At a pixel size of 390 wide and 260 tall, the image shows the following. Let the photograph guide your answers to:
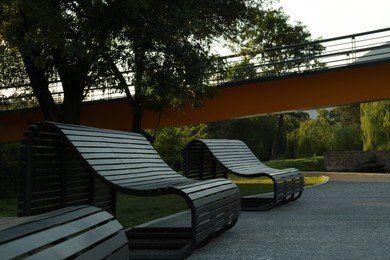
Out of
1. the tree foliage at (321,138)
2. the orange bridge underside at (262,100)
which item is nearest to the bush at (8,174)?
the orange bridge underside at (262,100)

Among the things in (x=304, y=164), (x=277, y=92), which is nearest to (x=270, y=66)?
(x=277, y=92)

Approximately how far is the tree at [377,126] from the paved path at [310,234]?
21.3 metres

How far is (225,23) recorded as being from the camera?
1809 cm

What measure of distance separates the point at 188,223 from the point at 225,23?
11.6 m

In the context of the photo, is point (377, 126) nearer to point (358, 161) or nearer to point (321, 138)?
point (358, 161)

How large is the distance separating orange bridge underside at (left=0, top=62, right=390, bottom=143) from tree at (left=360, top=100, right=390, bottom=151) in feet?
42.8

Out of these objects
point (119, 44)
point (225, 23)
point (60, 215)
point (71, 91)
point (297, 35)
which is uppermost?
point (297, 35)

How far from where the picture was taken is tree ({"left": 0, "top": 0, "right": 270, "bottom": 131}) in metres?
12.3

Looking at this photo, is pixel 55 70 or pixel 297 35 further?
pixel 297 35

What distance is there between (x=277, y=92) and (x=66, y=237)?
57.9 feet

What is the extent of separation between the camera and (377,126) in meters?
30.8

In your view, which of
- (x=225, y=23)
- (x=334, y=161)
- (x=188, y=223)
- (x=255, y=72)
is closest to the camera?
(x=188, y=223)

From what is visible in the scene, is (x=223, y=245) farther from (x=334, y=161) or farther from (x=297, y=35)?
(x=297, y=35)

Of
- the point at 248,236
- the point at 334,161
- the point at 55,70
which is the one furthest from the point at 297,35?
the point at 248,236
